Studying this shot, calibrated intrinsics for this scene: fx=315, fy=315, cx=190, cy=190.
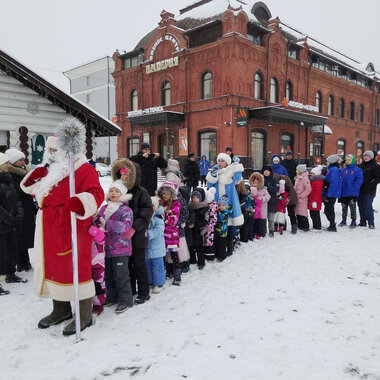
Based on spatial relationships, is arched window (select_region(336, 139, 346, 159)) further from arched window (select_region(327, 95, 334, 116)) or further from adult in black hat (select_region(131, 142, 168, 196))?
adult in black hat (select_region(131, 142, 168, 196))

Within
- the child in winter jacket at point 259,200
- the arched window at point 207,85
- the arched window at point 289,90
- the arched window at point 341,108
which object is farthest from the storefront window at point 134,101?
the child in winter jacket at point 259,200

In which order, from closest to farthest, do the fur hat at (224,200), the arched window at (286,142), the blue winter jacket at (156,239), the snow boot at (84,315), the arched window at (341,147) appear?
the snow boot at (84,315), the blue winter jacket at (156,239), the fur hat at (224,200), the arched window at (286,142), the arched window at (341,147)

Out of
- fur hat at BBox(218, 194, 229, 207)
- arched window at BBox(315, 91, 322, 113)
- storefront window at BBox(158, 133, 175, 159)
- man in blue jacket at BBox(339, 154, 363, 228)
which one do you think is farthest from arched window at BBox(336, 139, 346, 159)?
fur hat at BBox(218, 194, 229, 207)

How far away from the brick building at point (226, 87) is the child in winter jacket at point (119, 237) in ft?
50.8

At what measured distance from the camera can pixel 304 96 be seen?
23.9m

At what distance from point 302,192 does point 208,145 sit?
1349cm

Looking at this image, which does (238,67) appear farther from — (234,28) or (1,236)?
(1,236)

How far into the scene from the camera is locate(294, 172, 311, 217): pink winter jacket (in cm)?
736

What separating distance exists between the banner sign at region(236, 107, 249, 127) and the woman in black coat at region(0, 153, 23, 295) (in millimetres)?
15364

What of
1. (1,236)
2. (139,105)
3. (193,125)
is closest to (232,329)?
(1,236)

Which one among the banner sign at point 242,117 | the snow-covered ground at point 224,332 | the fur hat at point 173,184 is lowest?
the snow-covered ground at point 224,332

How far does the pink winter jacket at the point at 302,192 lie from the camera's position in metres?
7.36

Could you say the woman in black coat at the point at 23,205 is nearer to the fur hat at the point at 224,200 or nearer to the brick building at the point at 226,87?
the fur hat at the point at 224,200

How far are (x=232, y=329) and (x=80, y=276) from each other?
1.58m
